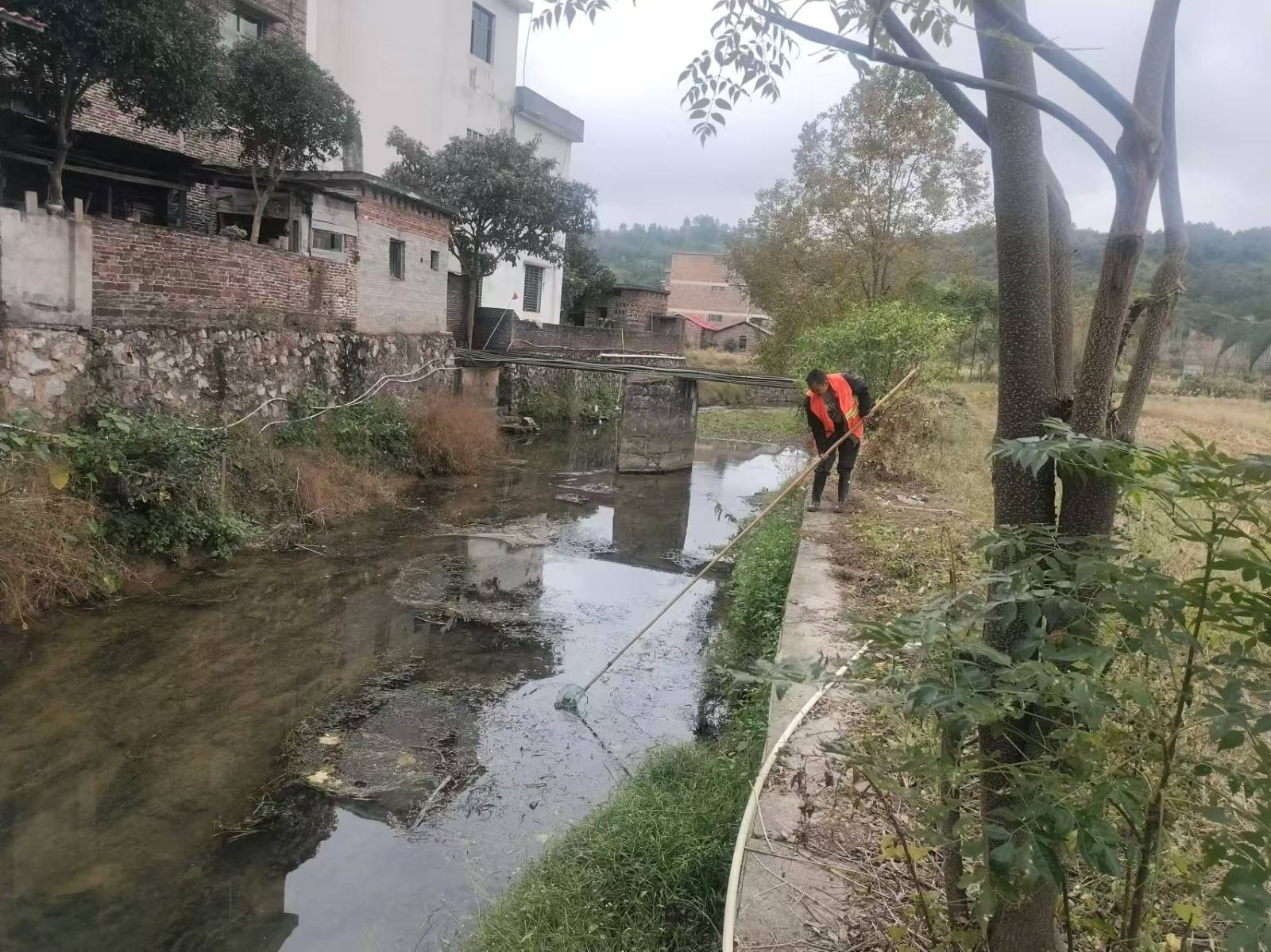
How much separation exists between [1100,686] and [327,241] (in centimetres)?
1354

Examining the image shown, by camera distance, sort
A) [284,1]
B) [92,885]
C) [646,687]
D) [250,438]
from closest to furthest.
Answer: [92,885] < [646,687] < [250,438] < [284,1]

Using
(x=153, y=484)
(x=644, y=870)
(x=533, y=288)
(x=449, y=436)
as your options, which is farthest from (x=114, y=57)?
(x=533, y=288)

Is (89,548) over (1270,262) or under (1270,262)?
under

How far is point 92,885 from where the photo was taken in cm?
361

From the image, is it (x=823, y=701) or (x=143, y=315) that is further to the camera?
(x=143, y=315)

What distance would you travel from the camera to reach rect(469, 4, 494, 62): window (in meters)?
23.9

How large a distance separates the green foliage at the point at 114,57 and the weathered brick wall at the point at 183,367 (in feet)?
6.73

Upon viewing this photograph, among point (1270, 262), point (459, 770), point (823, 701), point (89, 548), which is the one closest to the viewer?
point (1270, 262)

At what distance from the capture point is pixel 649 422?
49.2 ft

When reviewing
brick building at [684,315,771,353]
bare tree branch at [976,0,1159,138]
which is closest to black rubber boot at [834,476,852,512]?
bare tree branch at [976,0,1159,138]

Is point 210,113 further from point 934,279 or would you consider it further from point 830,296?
point 934,279

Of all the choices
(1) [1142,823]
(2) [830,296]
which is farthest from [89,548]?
(2) [830,296]

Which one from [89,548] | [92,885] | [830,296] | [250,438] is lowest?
[92,885]

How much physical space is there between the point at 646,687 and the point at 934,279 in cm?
1708
